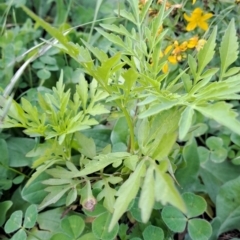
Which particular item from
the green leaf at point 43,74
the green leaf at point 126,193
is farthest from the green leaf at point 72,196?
the green leaf at point 43,74

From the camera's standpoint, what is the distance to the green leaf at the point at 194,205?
3.07 feet

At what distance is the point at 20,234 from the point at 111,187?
0.73ft

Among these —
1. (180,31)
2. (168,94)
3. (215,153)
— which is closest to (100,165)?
(168,94)

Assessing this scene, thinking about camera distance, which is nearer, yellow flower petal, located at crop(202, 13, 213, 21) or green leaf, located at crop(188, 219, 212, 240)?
green leaf, located at crop(188, 219, 212, 240)

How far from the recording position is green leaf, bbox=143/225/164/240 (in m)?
0.91

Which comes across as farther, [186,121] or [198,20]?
[198,20]

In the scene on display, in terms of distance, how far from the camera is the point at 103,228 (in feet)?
2.97

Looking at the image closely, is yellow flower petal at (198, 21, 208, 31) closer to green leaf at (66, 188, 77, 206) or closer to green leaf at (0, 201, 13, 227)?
green leaf at (66, 188, 77, 206)

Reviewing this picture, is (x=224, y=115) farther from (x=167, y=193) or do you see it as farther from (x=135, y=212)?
(x=135, y=212)

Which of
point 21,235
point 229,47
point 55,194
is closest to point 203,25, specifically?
point 229,47

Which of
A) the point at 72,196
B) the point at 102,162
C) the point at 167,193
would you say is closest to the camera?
the point at 167,193

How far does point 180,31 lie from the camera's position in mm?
1195

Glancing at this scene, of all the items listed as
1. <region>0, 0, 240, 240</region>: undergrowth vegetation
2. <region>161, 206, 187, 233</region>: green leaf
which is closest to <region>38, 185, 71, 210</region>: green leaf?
<region>0, 0, 240, 240</region>: undergrowth vegetation

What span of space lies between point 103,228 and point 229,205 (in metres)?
0.31
